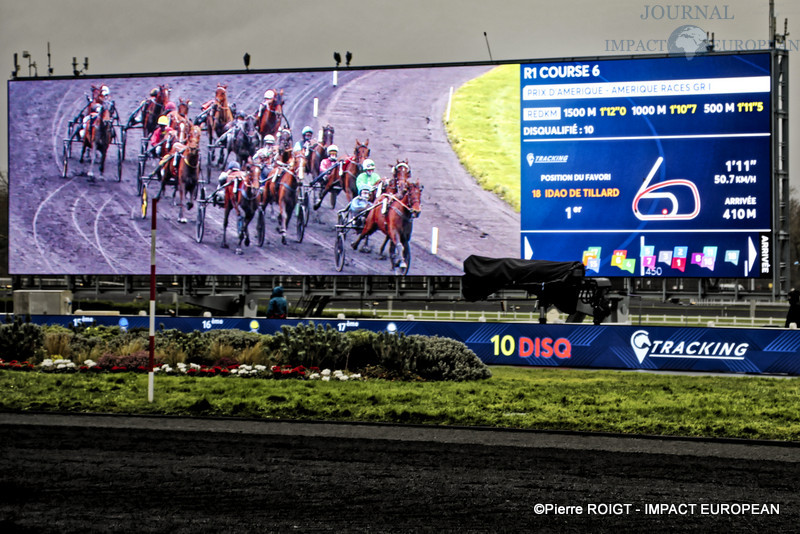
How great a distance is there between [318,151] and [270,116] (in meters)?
2.23

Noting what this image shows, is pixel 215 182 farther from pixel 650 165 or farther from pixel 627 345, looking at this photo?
pixel 627 345

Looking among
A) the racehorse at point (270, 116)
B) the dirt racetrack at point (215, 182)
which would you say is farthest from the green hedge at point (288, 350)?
the racehorse at point (270, 116)

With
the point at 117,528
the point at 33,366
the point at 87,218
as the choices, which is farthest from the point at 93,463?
the point at 87,218

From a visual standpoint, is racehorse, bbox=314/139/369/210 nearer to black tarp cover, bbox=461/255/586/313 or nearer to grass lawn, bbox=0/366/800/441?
black tarp cover, bbox=461/255/586/313

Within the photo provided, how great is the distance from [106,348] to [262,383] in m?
5.29

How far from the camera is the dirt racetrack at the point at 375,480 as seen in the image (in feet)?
24.2

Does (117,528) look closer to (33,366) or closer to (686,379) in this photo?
(33,366)

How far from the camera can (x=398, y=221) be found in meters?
31.8

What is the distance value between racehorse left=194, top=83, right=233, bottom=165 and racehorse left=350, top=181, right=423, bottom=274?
19.3 ft

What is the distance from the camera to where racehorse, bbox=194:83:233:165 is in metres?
33.6

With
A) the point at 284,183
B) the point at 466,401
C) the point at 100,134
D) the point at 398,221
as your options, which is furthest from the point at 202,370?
the point at 100,134

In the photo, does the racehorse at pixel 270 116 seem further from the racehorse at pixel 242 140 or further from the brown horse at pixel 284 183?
the brown horse at pixel 284 183

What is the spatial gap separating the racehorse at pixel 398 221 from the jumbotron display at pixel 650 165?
143 inches

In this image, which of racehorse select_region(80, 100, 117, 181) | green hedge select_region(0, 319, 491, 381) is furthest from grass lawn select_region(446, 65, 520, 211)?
racehorse select_region(80, 100, 117, 181)
